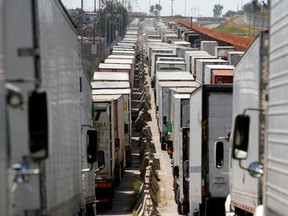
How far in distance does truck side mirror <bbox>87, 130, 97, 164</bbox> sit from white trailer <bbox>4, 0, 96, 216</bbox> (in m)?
1.73

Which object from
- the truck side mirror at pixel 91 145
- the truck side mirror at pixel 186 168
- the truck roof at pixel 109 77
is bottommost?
the truck side mirror at pixel 186 168

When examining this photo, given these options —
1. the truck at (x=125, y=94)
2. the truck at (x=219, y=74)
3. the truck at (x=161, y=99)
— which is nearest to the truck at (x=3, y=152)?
the truck at (x=125, y=94)

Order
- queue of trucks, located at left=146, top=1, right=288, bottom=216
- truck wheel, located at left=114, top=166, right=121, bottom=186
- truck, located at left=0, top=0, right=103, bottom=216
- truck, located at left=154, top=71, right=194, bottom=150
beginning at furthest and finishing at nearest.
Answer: truck, located at left=154, top=71, right=194, bottom=150, truck wheel, located at left=114, top=166, right=121, bottom=186, queue of trucks, located at left=146, top=1, right=288, bottom=216, truck, located at left=0, top=0, right=103, bottom=216

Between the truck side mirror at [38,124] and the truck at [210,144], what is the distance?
936cm

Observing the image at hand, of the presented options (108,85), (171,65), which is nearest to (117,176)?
(108,85)

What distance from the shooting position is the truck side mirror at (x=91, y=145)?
40.9 feet

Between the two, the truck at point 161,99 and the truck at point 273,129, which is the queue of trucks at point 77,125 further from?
the truck at point 161,99

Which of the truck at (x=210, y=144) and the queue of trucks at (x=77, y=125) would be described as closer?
the queue of trucks at (x=77, y=125)

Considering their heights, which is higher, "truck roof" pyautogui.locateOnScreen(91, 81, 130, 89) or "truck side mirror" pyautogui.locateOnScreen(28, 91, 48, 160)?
"truck side mirror" pyautogui.locateOnScreen(28, 91, 48, 160)

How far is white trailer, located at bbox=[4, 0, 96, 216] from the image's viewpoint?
539cm

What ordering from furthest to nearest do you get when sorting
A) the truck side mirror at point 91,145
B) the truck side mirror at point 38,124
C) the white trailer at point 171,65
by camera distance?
the white trailer at point 171,65, the truck side mirror at point 91,145, the truck side mirror at point 38,124

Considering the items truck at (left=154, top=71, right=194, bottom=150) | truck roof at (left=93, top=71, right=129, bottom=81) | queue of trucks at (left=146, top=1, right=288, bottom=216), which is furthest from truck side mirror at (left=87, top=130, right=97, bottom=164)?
truck roof at (left=93, top=71, right=129, bottom=81)

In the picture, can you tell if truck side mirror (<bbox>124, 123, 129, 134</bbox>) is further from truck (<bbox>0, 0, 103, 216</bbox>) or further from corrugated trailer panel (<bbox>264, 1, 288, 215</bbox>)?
corrugated trailer panel (<bbox>264, 1, 288, 215</bbox>)

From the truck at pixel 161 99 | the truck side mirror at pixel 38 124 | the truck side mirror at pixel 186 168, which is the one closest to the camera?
the truck side mirror at pixel 38 124
